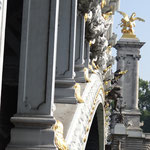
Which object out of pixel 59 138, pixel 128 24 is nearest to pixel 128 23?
pixel 128 24

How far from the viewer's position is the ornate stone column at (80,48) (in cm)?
1069

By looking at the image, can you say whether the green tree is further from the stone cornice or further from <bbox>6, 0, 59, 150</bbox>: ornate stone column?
<bbox>6, 0, 59, 150</bbox>: ornate stone column

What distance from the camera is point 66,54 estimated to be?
8961mm

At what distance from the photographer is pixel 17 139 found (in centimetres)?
661

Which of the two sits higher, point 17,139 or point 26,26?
point 26,26

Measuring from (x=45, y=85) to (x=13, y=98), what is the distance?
782 millimetres

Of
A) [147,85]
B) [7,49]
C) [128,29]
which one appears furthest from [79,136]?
[147,85]

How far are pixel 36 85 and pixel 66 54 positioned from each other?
7.82ft

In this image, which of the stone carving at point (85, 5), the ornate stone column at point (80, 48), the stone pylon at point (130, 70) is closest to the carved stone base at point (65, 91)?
the ornate stone column at point (80, 48)

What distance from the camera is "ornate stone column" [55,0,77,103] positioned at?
28.9ft

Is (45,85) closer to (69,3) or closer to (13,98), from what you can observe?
(13,98)

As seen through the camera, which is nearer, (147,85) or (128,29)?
(128,29)

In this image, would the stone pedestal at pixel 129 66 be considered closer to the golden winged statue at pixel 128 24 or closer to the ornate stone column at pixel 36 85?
the golden winged statue at pixel 128 24

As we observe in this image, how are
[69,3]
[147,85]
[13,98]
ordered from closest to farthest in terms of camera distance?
1. [13,98]
2. [69,3]
3. [147,85]
